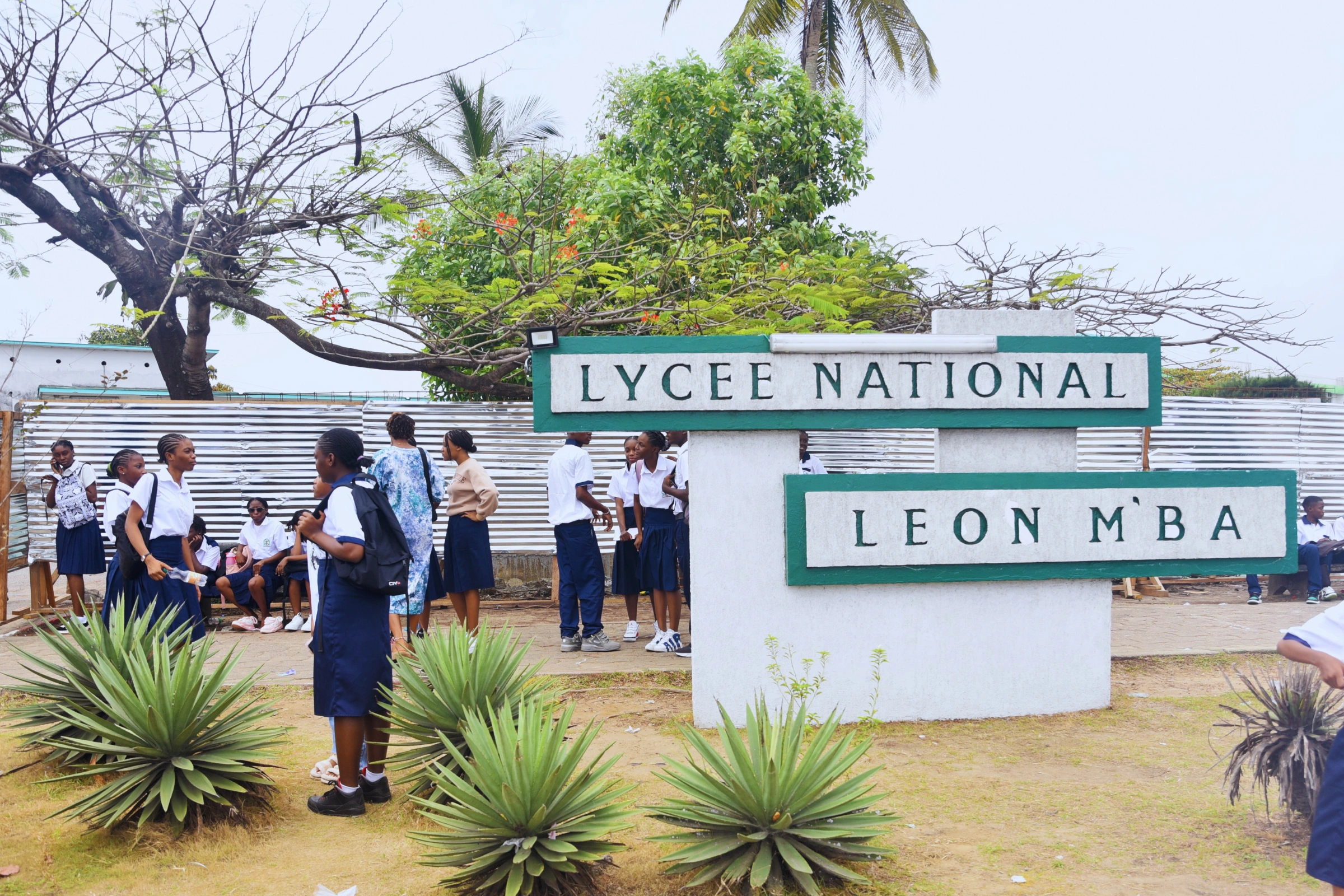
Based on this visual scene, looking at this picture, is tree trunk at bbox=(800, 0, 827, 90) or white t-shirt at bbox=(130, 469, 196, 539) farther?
tree trunk at bbox=(800, 0, 827, 90)

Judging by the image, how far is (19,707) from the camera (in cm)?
479

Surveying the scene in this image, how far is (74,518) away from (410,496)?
3950 millimetres

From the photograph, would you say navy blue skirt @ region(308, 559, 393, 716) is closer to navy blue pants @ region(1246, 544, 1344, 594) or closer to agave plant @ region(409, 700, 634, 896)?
agave plant @ region(409, 700, 634, 896)

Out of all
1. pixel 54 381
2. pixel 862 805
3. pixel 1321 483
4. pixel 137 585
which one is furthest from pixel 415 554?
pixel 54 381

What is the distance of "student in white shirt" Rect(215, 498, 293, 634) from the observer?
889 centimetres

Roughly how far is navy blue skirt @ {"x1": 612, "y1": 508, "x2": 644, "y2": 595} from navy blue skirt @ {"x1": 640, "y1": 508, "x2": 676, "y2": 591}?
0.82 feet

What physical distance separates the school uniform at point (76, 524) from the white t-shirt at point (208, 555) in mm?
770

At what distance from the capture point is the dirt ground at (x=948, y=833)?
356cm

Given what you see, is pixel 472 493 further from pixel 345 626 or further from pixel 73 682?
pixel 345 626

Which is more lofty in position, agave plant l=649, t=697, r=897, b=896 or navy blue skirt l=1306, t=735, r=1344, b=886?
navy blue skirt l=1306, t=735, r=1344, b=886

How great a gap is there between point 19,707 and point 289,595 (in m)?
4.47

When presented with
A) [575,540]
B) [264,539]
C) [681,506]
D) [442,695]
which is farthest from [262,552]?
[442,695]

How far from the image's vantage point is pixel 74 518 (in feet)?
28.4

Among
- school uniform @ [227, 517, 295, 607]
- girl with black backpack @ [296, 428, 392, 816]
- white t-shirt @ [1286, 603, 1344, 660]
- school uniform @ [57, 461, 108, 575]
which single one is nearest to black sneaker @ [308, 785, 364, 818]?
girl with black backpack @ [296, 428, 392, 816]
